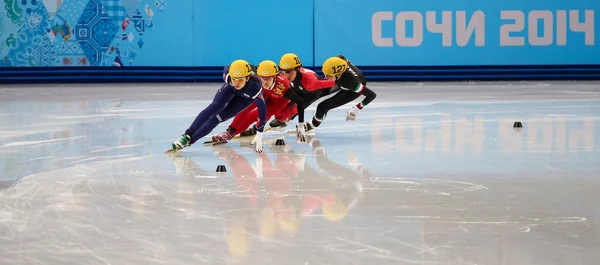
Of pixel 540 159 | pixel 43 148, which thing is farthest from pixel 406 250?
pixel 43 148

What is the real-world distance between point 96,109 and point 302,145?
4.78 metres

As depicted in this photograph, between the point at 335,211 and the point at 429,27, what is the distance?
1318 centimetres

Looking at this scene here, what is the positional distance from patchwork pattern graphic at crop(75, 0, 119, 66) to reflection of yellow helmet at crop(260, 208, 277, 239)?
13331 mm

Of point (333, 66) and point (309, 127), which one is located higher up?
point (333, 66)

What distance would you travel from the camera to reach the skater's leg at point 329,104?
982cm

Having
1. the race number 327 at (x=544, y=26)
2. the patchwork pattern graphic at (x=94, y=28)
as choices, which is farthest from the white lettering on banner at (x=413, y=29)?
the patchwork pattern graphic at (x=94, y=28)

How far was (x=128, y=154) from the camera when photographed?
7.89 meters

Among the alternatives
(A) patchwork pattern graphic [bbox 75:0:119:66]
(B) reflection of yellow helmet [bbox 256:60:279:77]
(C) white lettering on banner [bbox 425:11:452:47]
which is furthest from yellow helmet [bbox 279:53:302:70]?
(A) patchwork pattern graphic [bbox 75:0:119:66]

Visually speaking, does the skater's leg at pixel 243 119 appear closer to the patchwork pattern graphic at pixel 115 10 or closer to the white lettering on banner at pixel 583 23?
the patchwork pattern graphic at pixel 115 10

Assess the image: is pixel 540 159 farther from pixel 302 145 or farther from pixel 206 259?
pixel 206 259

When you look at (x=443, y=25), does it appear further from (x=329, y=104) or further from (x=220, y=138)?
(x=220, y=138)

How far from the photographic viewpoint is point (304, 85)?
9.80 m

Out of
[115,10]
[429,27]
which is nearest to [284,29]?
[429,27]

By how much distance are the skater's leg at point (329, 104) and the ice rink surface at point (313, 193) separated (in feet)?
0.53
